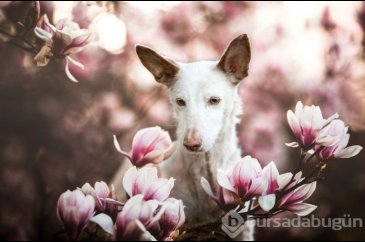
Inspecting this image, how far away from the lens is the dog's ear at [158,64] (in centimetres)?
98

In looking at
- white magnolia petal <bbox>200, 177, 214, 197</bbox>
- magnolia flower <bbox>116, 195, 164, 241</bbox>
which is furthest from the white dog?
magnolia flower <bbox>116, 195, 164, 241</bbox>

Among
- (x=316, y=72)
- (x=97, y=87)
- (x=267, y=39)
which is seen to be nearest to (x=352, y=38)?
(x=316, y=72)

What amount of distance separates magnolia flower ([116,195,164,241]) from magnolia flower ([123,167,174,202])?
0.09 ft

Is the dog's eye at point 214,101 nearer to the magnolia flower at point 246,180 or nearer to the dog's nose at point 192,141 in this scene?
the dog's nose at point 192,141

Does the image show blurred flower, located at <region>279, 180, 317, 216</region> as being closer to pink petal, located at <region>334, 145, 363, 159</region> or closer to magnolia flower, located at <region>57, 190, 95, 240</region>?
pink petal, located at <region>334, 145, 363, 159</region>

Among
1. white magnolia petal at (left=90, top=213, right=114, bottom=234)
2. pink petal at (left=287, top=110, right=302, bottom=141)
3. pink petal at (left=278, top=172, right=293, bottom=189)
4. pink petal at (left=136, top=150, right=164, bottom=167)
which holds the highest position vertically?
pink petal at (left=287, top=110, right=302, bottom=141)

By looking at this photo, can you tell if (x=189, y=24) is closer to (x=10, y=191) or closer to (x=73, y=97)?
(x=73, y=97)

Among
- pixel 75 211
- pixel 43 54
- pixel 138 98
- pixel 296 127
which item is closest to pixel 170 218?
pixel 75 211

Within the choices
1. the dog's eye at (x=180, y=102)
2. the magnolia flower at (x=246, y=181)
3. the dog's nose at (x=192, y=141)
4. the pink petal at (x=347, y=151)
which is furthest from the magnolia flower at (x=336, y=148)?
the dog's eye at (x=180, y=102)

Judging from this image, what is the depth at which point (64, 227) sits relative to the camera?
0.69m

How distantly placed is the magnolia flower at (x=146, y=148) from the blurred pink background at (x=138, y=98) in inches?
12.8

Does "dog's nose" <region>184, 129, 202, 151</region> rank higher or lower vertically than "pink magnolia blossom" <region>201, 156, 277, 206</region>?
higher

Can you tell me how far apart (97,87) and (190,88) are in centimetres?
Result: 78

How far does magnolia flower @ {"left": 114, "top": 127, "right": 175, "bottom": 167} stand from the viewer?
792mm
